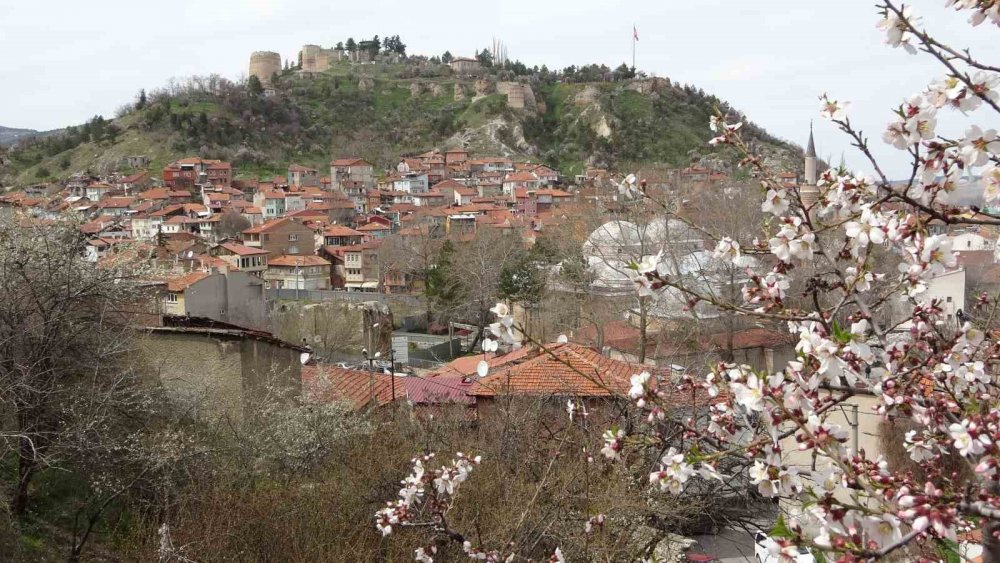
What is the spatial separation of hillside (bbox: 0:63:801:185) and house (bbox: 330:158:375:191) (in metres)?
6.73

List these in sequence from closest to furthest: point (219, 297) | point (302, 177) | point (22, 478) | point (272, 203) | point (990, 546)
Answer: point (990, 546) → point (22, 478) → point (219, 297) → point (272, 203) → point (302, 177)

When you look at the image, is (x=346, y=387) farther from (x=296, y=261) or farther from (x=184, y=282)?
(x=296, y=261)

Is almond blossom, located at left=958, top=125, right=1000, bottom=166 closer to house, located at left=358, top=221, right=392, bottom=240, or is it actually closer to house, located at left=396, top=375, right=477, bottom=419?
house, located at left=396, top=375, right=477, bottom=419

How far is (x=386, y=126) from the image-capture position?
3875 inches

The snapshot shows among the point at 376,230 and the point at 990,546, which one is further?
the point at 376,230

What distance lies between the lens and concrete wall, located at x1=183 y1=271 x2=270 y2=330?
18359 millimetres

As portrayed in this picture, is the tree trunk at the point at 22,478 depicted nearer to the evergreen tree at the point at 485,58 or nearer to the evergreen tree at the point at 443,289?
the evergreen tree at the point at 443,289

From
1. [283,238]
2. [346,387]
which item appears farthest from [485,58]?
[346,387]

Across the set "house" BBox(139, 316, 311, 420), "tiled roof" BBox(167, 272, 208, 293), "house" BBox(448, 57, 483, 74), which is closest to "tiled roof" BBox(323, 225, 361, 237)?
"tiled roof" BBox(167, 272, 208, 293)

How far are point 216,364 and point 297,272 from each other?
129 feet

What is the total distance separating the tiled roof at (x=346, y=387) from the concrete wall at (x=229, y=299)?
222 inches

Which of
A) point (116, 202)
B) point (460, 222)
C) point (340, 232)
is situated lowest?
point (340, 232)

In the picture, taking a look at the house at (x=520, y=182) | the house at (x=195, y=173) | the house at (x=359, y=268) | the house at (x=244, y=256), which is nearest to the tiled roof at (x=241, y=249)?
the house at (x=244, y=256)

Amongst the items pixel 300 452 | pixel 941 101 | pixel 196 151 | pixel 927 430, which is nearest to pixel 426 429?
pixel 300 452
